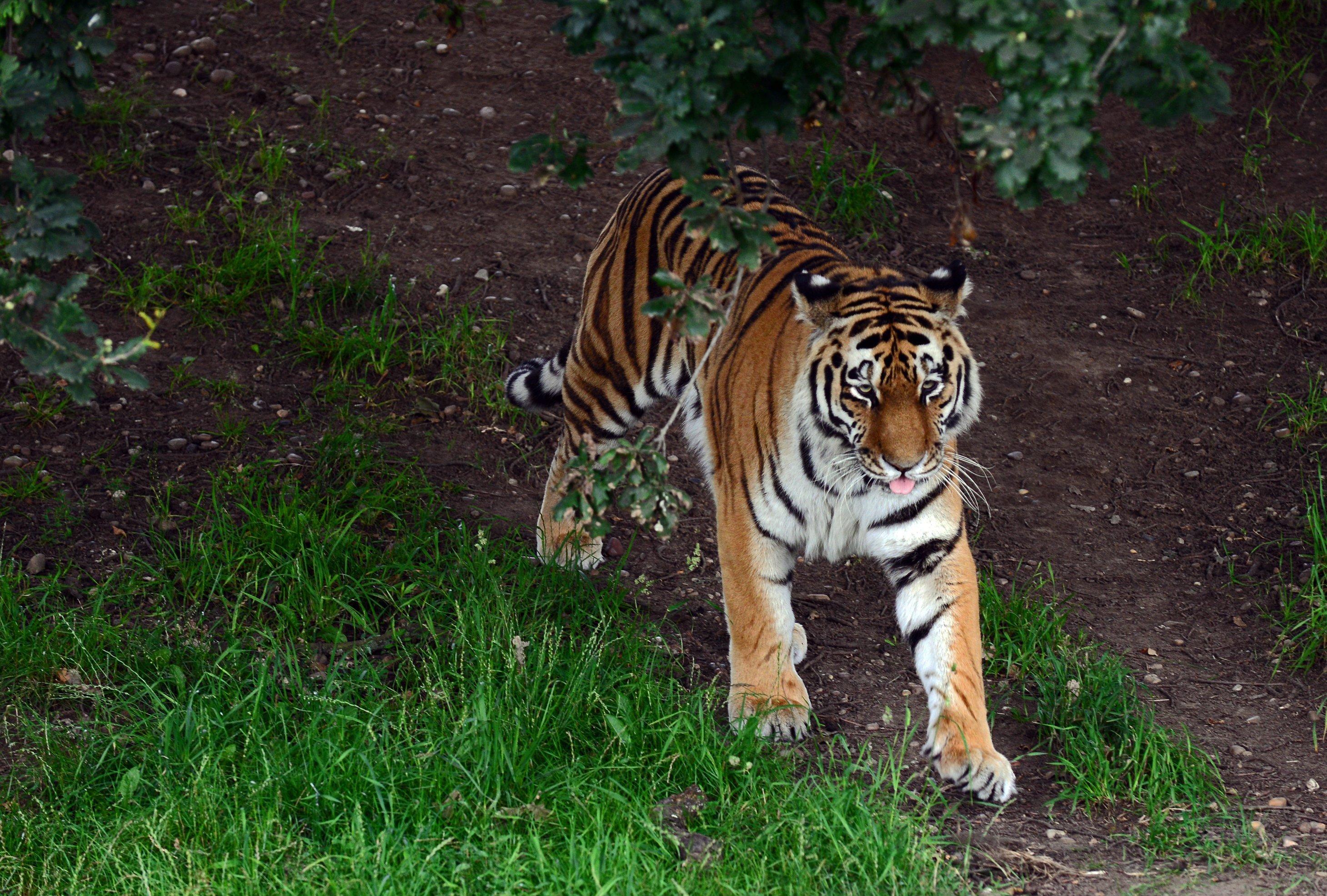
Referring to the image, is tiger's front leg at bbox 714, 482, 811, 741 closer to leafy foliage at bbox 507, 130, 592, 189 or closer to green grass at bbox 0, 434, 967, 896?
green grass at bbox 0, 434, 967, 896

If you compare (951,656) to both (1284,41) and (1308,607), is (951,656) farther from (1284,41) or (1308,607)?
(1284,41)

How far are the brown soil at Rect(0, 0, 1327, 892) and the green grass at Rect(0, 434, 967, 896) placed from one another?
1.31 feet

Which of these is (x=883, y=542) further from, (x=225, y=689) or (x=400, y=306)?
(x=400, y=306)

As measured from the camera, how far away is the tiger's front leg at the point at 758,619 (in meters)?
3.84

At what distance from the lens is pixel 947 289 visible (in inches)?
146

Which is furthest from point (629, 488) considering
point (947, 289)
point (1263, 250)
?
point (1263, 250)

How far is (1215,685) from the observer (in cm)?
429

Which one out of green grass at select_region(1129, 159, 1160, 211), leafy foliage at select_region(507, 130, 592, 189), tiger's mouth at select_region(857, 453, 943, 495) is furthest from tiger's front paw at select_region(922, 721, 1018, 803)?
green grass at select_region(1129, 159, 1160, 211)

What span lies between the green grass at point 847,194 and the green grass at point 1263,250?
4.84 feet

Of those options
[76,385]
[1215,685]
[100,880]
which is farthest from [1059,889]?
[76,385]

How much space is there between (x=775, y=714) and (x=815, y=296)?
1220 mm

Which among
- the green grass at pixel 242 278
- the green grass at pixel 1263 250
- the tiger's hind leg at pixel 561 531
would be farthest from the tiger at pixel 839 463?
the green grass at pixel 1263 250

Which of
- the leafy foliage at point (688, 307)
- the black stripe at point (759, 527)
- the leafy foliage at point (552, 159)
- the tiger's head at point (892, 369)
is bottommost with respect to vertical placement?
the black stripe at point (759, 527)

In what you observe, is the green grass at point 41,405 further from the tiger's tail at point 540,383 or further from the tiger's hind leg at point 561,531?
the tiger's hind leg at point 561,531
